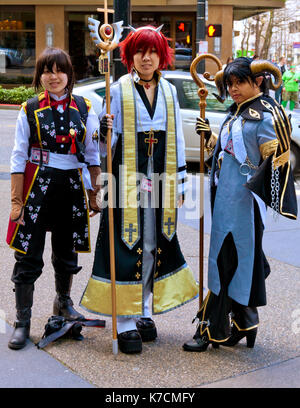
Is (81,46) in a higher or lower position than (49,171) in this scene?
higher

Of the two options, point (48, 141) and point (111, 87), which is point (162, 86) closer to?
point (111, 87)

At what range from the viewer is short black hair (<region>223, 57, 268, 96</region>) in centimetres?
347

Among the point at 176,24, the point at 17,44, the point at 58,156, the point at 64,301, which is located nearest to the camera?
the point at 58,156

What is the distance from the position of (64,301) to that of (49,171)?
0.95 m

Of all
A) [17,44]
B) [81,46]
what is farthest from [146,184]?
[17,44]

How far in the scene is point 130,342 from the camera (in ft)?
12.0

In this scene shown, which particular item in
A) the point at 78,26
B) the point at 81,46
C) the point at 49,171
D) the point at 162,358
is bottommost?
the point at 162,358

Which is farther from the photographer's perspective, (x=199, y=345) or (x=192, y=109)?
(x=192, y=109)

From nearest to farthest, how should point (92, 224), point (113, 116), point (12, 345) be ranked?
point (113, 116) → point (12, 345) → point (92, 224)

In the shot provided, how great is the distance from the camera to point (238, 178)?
11.5ft

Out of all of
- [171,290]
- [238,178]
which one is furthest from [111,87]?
[171,290]

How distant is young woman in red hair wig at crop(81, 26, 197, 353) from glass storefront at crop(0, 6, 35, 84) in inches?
913

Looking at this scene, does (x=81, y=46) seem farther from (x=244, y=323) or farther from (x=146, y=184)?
(x=244, y=323)

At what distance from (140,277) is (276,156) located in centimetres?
110
